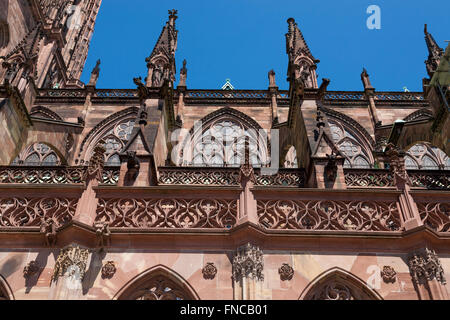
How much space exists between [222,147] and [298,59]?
5821 millimetres

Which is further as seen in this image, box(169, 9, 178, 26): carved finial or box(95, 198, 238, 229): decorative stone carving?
box(169, 9, 178, 26): carved finial

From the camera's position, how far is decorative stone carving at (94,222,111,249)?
22.9 ft

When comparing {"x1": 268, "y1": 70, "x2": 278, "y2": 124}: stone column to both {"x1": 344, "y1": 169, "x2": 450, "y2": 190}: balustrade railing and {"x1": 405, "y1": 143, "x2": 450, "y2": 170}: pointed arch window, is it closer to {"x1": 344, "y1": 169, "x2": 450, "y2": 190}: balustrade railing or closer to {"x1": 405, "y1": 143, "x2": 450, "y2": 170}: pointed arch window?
{"x1": 405, "y1": 143, "x2": 450, "y2": 170}: pointed arch window

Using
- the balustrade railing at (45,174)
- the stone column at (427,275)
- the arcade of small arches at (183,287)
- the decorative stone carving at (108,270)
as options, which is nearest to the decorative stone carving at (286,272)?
the arcade of small arches at (183,287)

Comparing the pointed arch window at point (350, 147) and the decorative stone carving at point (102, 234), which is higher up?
the pointed arch window at point (350, 147)

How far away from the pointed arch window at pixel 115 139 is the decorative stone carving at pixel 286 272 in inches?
535

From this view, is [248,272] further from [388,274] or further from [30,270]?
[30,270]

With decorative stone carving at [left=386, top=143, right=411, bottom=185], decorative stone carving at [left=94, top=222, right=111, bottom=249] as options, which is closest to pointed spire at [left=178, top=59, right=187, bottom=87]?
decorative stone carving at [left=386, top=143, right=411, bottom=185]

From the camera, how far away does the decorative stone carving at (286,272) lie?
6746 mm

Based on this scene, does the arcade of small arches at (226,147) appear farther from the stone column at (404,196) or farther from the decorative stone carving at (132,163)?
the stone column at (404,196)

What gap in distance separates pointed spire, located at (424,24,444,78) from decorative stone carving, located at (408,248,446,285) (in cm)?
1331

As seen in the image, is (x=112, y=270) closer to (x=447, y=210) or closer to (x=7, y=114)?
(x=447, y=210)

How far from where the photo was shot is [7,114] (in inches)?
548
